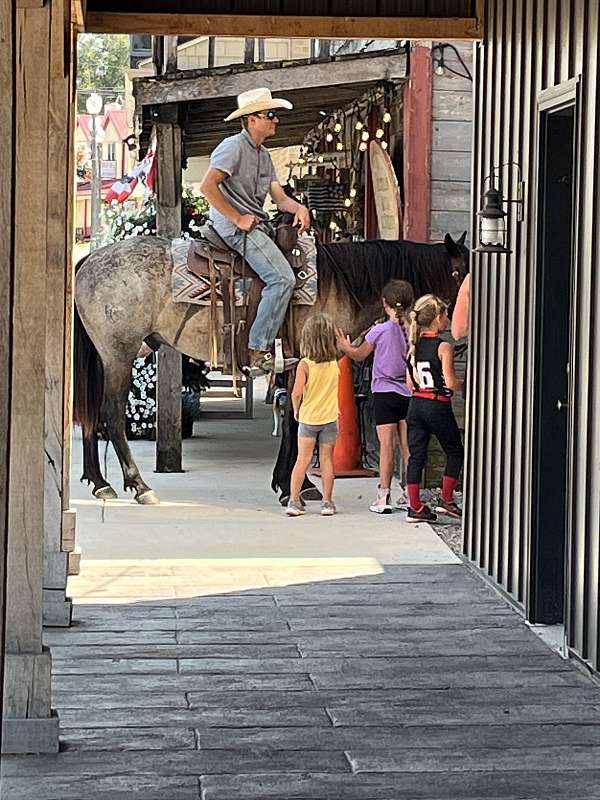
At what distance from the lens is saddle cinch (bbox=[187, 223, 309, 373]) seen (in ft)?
33.1

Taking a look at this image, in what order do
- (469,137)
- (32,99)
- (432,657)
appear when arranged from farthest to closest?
1. (469,137)
2. (432,657)
3. (32,99)

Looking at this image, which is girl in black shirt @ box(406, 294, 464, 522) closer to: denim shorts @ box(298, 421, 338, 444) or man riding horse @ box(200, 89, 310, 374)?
denim shorts @ box(298, 421, 338, 444)

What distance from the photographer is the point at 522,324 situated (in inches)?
275

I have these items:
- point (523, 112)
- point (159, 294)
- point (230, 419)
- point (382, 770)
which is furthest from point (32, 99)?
point (230, 419)

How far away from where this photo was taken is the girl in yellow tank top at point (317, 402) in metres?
9.66

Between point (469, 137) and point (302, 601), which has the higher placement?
point (469, 137)

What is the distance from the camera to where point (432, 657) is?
6.03 meters

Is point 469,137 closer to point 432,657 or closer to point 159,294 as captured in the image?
point 159,294

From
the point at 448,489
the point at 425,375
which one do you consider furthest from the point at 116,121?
the point at 425,375

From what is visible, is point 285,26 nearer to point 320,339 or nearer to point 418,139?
point 320,339

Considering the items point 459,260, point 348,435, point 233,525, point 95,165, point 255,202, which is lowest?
point 233,525

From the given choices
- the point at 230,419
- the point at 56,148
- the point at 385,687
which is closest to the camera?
the point at 385,687

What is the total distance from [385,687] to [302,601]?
1.59 metres

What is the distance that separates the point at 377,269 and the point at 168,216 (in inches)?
77.8
